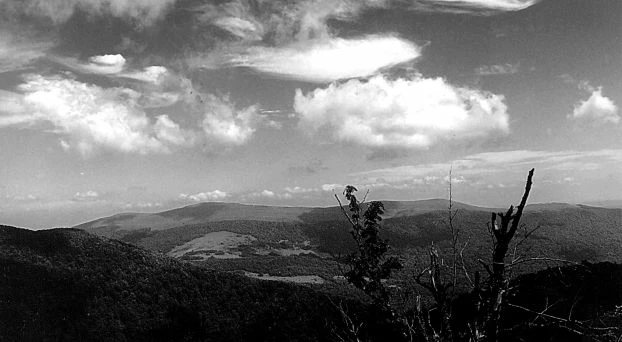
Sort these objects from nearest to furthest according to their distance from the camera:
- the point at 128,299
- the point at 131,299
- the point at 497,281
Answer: the point at 497,281
the point at 128,299
the point at 131,299

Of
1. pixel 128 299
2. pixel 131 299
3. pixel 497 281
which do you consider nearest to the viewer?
pixel 497 281

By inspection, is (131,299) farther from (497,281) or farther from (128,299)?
(497,281)

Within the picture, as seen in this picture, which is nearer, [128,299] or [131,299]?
[128,299]

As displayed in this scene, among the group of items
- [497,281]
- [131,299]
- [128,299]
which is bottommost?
[131,299]

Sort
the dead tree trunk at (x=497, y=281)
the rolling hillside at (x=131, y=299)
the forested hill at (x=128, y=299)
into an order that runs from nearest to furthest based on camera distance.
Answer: the dead tree trunk at (x=497, y=281), the rolling hillside at (x=131, y=299), the forested hill at (x=128, y=299)

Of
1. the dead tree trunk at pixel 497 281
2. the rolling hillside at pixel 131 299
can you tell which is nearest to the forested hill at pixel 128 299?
the rolling hillside at pixel 131 299

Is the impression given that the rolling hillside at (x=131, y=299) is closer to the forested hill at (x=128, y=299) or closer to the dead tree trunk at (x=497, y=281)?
the forested hill at (x=128, y=299)

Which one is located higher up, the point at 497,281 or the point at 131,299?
the point at 497,281

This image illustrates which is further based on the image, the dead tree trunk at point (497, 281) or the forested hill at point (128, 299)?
the forested hill at point (128, 299)

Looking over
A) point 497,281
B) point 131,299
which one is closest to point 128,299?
point 131,299

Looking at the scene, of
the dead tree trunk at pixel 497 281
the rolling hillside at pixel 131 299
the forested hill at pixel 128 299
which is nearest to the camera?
the dead tree trunk at pixel 497 281
